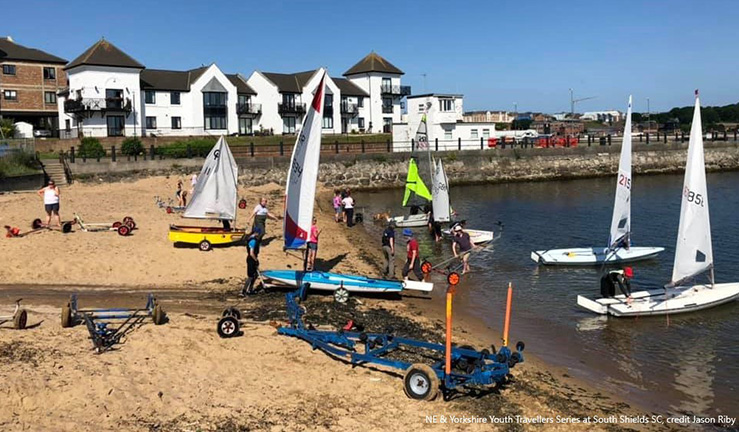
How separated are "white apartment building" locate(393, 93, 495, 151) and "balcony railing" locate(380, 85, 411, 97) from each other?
12.7 meters

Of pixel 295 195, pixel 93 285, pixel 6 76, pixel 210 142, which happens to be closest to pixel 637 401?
pixel 295 195

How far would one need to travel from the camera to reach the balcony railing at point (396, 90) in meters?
77.4

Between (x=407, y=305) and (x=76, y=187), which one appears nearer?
(x=407, y=305)

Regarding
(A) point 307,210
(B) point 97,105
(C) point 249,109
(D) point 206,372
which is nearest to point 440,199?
(A) point 307,210

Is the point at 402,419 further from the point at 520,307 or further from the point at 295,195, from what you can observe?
the point at 520,307

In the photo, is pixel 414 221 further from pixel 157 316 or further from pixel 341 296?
pixel 157 316

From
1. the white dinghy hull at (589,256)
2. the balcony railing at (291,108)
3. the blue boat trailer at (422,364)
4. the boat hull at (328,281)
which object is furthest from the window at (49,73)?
the blue boat trailer at (422,364)

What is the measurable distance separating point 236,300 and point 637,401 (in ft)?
29.9

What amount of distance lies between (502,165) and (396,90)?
2503 cm

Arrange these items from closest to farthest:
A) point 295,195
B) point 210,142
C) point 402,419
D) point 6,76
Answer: point 402,419 < point 295,195 < point 210,142 < point 6,76

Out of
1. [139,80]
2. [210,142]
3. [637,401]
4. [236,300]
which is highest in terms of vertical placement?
[139,80]

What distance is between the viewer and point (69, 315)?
12.1 metres

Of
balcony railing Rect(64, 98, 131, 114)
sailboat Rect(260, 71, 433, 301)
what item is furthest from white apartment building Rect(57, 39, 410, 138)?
sailboat Rect(260, 71, 433, 301)

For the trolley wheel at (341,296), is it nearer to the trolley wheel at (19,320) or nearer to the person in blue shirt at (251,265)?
the person in blue shirt at (251,265)
